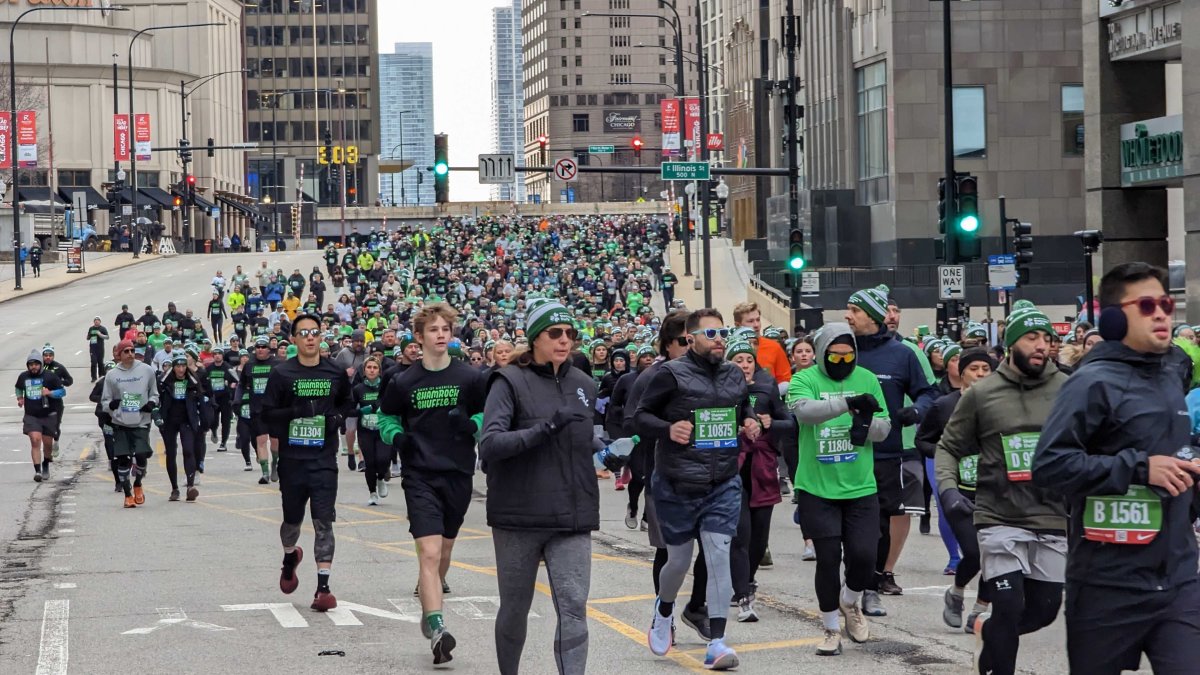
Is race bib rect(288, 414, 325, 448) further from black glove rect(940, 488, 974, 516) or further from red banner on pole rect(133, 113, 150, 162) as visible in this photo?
red banner on pole rect(133, 113, 150, 162)

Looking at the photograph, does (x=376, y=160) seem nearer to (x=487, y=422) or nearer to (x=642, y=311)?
(x=642, y=311)

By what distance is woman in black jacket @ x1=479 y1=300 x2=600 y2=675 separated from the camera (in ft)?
25.4

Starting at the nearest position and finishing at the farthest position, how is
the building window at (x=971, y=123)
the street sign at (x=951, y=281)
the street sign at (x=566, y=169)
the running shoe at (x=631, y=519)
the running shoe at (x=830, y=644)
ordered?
the running shoe at (x=830, y=644) < the running shoe at (x=631, y=519) < the street sign at (x=951, y=281) < the street sign at (x=566, y=169) < the building window at (x=971, y=123)

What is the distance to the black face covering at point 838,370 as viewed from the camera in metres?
9.62

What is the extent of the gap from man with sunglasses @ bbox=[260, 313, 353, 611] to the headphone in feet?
21.9

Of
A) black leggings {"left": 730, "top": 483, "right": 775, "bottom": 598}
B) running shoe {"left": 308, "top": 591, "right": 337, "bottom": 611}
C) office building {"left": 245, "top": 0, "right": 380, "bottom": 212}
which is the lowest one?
running shoe {"left": 308, "top": 591, "right": 337, "bottom": 611}

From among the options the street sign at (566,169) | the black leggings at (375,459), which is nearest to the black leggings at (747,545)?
the black leggings at (375,459)

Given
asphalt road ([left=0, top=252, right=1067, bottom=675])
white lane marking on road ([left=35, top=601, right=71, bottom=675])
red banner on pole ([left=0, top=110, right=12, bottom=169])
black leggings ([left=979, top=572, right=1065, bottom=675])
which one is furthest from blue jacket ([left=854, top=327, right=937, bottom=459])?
red banner on pole ([left=0, top=110, right=12, bottom=169])

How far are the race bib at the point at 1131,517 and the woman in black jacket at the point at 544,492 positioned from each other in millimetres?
2707

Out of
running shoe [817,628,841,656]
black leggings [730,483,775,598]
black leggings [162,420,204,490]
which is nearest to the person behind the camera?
running shoe [817,628,841,656]

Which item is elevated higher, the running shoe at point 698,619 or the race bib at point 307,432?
the race bib at point 307,432

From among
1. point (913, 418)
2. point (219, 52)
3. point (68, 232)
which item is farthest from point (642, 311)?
point (219, 52)

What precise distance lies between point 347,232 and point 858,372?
14864 cm

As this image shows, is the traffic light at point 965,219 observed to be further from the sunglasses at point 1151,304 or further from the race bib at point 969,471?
the sunglasses at point 1151,304
